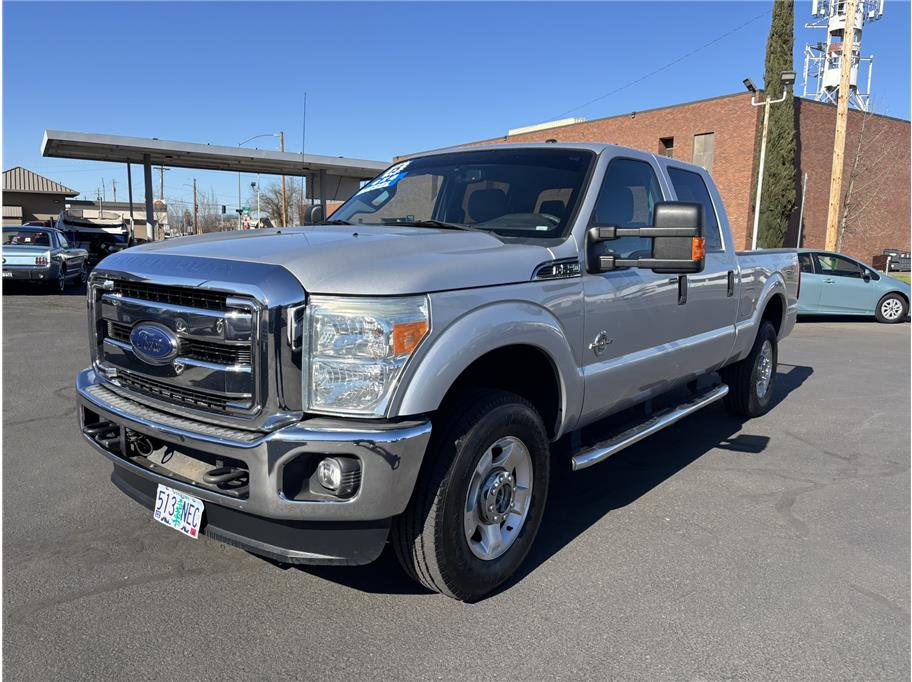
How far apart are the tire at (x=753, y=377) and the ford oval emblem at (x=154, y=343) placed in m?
4.86

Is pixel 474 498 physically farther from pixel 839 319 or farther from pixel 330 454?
pixel 839 319

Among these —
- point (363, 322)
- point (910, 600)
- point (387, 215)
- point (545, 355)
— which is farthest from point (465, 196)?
point (910, 600)

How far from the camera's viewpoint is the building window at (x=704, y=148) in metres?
30.8

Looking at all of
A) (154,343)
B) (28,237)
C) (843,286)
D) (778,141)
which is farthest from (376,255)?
(778,141)

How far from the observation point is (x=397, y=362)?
2.57 m

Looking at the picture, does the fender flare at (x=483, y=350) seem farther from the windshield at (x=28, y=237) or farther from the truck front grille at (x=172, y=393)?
the windshield at (x=28, y=237)

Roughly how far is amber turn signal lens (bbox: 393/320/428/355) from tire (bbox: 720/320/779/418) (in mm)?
4338

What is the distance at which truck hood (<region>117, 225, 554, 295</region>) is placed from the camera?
8.54 ft

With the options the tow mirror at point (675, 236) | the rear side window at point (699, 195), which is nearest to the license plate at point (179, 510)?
the tow mirror at point (675, 236)

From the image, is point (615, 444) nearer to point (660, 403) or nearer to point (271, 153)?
point (660, 403)

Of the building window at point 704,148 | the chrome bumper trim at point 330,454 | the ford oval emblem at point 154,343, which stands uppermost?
the building window at point 704,148

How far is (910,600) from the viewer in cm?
319

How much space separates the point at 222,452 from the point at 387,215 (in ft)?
6.63

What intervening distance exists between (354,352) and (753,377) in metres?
4.82
